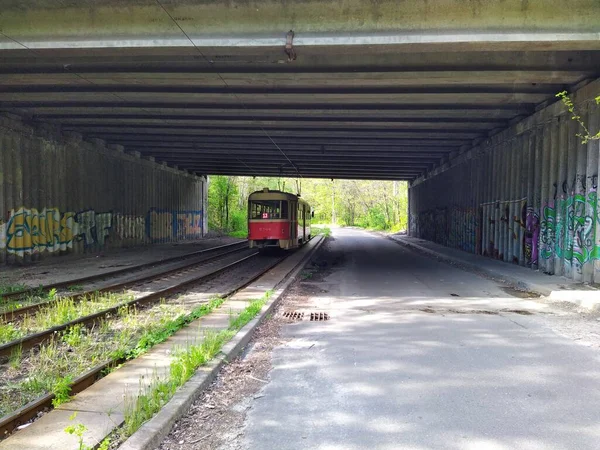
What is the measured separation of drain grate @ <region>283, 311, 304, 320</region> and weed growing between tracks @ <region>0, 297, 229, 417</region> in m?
1.47

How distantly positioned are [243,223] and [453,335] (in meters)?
47.9

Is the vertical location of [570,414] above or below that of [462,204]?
below

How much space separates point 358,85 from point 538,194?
21.9 ft

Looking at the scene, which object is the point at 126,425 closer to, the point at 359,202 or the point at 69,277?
the point at 69,277

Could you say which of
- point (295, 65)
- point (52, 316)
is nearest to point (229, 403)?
point (52, 316)

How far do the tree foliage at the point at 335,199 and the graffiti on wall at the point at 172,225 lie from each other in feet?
29.1

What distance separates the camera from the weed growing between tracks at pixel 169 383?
364cm

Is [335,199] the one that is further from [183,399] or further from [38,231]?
[183,399]

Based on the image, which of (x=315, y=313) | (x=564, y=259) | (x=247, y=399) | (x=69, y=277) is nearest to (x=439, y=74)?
(x=564, y=259)

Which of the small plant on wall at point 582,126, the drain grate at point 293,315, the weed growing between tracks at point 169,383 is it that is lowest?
the drain grate at point 293,315

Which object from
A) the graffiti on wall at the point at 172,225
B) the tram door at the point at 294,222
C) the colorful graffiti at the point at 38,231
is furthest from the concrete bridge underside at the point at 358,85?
the graffiti on wall at the point at 172,225

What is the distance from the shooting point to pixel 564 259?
1234cm

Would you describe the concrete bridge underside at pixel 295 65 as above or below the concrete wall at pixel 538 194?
above

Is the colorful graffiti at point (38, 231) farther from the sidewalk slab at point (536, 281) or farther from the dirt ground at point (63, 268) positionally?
the sidewalk slab at point (536, 281)
